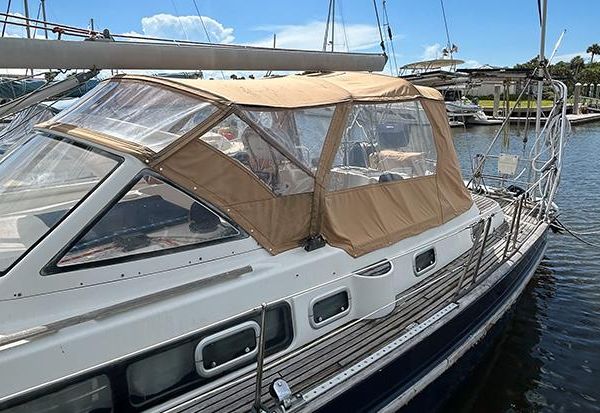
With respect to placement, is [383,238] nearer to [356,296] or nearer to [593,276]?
[356,296]

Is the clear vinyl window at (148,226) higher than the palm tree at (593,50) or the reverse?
the reverse

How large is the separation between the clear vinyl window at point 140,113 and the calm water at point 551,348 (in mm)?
3690

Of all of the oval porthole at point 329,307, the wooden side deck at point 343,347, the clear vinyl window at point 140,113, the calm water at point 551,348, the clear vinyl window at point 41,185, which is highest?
the clear vinyl window at point 140,113

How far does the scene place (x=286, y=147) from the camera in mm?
3633

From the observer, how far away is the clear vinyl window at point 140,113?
3.20 m

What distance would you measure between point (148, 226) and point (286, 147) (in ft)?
3.92

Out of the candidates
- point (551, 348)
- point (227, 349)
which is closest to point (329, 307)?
point (227, 349)

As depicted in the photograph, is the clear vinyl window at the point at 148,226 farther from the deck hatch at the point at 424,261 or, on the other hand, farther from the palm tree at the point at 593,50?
the palm tree at the point at 593,50

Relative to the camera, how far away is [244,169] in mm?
3352

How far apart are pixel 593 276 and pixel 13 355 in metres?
7.93

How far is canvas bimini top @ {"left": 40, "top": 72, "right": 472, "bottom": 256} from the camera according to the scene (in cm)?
321

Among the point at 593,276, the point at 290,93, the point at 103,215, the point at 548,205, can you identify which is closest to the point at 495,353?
the point at 548,205

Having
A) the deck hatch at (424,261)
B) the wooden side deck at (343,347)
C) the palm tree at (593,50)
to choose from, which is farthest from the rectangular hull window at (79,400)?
the palm tree at (593,50)

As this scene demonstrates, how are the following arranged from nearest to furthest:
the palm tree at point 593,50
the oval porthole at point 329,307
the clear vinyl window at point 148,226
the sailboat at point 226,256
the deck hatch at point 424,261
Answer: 1. the sailboat at point 226,256
2. the clear vinyl window at point 148,226
3. the oval porthole at point 329,307
4. the deck hatch at point 424,261
5. the palm tree at point 593,50
